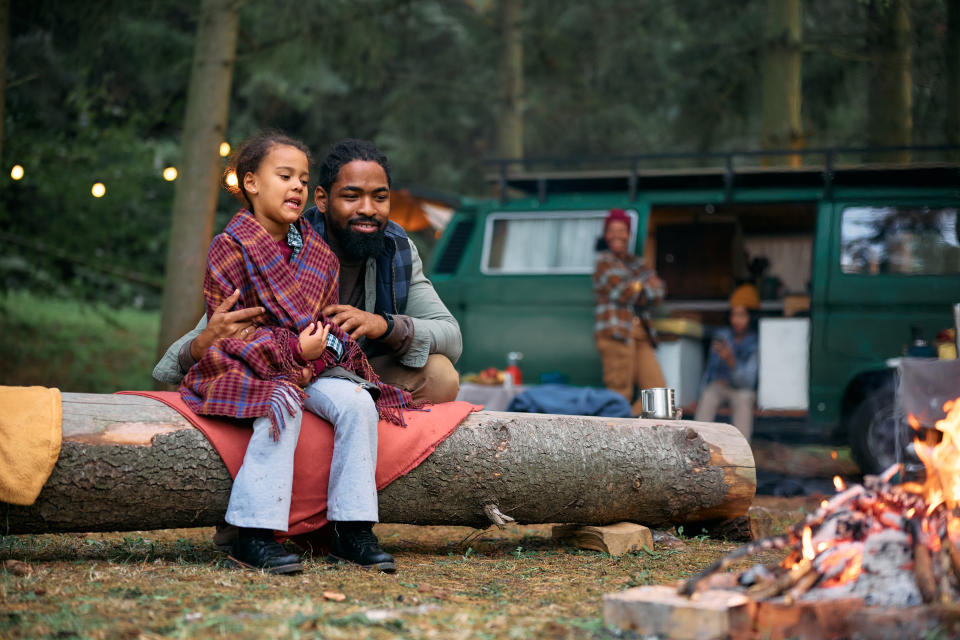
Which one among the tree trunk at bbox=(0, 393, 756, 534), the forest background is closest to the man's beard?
the tree trunk at bbox=(0, 393, 756, 534)

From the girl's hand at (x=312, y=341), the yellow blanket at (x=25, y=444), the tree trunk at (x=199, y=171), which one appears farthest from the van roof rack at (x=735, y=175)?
the yellow blanket at (x=25, y=444)

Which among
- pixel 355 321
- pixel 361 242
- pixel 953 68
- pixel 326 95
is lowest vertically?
pixel 355 321

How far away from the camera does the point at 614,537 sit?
4281 millimetres

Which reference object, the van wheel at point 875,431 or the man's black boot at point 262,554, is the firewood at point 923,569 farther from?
the van wheel at point 875,431

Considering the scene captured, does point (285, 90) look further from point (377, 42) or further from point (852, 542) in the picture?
point (852, 542)

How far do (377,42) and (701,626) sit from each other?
851cm

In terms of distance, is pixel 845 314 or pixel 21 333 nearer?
pixel 845 314

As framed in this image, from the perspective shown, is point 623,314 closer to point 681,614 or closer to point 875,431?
point 875,431

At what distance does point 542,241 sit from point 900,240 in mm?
2807

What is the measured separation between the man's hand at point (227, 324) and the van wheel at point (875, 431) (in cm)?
500

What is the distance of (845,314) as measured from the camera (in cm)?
727

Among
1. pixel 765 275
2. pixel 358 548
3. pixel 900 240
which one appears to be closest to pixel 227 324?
pixel 358 548

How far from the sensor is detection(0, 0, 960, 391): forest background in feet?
29.2

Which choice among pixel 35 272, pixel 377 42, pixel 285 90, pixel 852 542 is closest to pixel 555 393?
pixel 852 542
